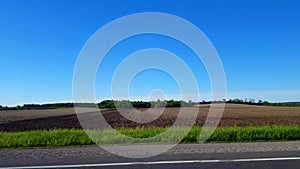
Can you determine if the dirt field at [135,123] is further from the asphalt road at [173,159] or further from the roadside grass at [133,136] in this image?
the asphalt road at [173,159]

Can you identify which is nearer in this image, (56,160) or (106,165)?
(106,165)

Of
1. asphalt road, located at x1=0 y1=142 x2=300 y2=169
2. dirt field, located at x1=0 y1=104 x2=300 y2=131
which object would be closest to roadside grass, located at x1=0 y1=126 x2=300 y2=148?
asphalt road, located at x1=0 y1=142 x2=300 y2=169

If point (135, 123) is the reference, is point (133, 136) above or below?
below

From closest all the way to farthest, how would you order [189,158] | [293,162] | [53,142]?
[293,162]
[189,158]
[53,142]

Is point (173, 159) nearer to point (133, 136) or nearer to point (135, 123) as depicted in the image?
point (133, 136)

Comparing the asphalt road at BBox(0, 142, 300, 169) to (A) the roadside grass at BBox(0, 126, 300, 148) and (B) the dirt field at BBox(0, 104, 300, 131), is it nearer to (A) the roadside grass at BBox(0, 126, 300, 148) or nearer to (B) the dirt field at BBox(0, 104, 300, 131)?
(A) the roadside grass at BBox(0, 126, 300, 148)

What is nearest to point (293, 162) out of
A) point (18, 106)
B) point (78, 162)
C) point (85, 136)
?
point (78, 162)

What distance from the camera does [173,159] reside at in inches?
310

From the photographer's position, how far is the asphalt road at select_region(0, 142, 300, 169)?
7.15 m

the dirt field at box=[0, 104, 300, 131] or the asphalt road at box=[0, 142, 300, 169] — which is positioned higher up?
the dirt field at box=[0, 104, 300, 131]

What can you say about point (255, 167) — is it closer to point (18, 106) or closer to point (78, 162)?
point (78, 162)

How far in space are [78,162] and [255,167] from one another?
3.94 metres

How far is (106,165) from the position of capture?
23.9ft

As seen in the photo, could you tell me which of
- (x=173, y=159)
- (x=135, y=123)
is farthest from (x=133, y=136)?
(x=135, y=123)
